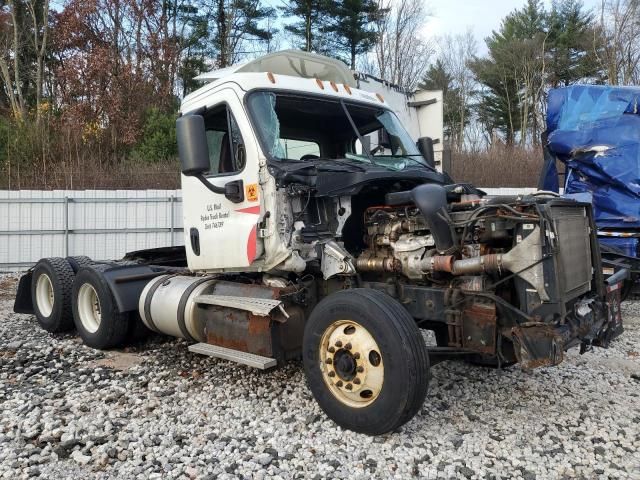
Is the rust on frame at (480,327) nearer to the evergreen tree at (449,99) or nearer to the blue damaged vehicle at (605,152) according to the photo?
the blue damaged vehicle at (605,152)

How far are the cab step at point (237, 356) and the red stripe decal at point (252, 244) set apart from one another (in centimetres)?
78

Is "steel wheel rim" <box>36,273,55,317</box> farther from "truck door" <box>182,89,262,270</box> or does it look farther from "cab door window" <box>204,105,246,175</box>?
→ "cab door window" <box>204,105,246,175</box>

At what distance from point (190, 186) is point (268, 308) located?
69.9 inches

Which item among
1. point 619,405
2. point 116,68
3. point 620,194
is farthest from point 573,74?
point 619,405

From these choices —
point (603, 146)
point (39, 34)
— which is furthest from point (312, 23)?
point (603, 146)

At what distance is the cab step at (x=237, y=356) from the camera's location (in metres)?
4.25

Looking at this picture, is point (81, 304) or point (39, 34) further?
point (39, 34)

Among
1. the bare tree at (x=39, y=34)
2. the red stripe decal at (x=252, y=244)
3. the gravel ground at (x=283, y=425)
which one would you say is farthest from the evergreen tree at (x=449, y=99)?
the red stripe decal at (x=252, y=244)

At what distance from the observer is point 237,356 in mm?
4449

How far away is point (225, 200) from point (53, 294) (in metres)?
3.21

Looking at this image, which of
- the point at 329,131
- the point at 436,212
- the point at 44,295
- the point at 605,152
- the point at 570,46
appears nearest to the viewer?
the point at 436,212

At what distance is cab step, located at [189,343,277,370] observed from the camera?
425 cm

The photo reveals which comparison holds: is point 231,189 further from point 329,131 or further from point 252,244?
point 329,131

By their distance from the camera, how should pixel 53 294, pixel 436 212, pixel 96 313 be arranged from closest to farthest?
1. pixel 436 212
2. pixel 96 313
3. pixel 53 294
